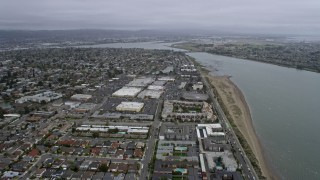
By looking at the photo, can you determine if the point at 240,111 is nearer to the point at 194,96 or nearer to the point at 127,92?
the point at 194,96

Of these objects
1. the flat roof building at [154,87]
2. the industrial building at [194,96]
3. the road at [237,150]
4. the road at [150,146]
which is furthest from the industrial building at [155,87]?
the road at [150,146]

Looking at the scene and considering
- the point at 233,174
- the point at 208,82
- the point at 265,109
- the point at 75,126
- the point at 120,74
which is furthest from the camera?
the point at 120,74

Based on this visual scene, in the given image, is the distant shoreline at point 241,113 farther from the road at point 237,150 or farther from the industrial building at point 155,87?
the industrial building at point 155,87

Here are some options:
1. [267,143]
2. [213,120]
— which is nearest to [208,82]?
[213,120]

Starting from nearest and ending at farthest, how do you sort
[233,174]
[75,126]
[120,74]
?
[233,174]
[75,126]
[120,74]

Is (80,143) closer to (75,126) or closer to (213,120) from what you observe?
(75,126)

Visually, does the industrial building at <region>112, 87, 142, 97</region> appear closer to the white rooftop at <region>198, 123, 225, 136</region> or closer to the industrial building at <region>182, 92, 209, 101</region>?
the industrial building at <region>182, 92, 209, 101</region>
